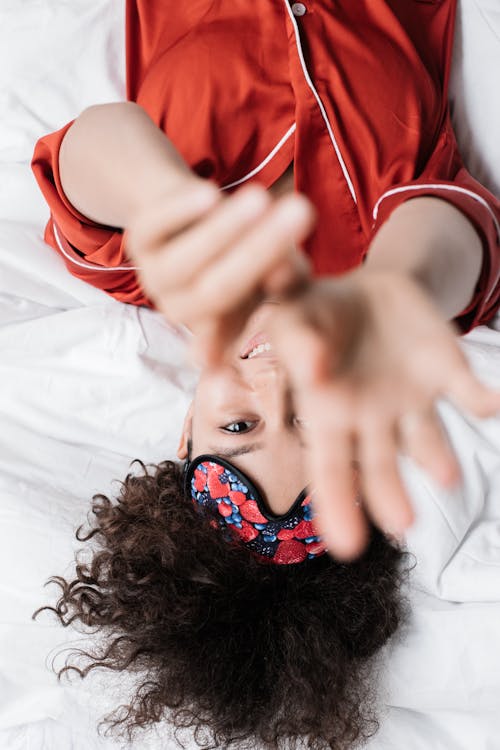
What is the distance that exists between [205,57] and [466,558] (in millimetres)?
804

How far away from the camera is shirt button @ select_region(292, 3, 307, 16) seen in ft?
3.30

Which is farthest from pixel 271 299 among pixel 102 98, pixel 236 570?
pixel 102 98

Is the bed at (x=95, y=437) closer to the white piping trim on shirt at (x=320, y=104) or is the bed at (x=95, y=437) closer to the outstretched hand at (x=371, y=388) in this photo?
the white piping trim on shirt at (x=320, y=104)

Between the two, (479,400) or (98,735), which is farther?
(98,735)

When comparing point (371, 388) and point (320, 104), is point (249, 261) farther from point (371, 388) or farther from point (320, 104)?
point (320, 104)

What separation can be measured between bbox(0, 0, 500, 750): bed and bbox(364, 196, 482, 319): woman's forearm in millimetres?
359

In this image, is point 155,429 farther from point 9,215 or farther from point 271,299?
point 271,299

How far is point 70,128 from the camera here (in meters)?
0.92

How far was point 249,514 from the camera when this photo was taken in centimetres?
88

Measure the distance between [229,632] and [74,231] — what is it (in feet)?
1.91

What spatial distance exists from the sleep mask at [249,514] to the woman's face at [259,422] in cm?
1

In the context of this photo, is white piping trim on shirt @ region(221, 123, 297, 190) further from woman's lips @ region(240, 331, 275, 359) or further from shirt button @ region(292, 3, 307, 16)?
woman's lips @ region(240, 331, 275, 359)

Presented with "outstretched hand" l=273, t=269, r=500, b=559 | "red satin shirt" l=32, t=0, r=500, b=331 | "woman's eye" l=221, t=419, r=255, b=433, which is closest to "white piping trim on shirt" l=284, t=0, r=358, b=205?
"red satin shirt" l=32, t=0, r=500, b=331

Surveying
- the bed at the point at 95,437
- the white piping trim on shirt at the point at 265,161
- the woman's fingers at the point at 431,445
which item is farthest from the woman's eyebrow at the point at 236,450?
the woman's fingers at the point at 431,445
